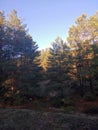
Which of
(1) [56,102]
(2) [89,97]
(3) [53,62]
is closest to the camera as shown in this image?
(1) [56,102]

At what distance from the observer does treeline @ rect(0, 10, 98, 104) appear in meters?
25.9

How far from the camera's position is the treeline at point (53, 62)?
25884 millimetres

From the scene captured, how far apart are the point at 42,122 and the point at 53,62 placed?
16.9 m

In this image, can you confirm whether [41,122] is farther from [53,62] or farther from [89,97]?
[53,62]

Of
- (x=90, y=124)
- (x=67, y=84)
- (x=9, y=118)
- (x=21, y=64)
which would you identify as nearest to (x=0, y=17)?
(x=21, y=64)

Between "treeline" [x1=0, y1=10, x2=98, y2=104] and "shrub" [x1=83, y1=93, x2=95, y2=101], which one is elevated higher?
"treeline" [x1=0, y1=10, x2=98, y2=104]

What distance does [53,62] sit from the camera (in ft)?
97.5

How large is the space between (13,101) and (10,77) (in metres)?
3.63

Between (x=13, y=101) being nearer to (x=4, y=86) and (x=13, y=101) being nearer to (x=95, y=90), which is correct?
(x=4, y=86)

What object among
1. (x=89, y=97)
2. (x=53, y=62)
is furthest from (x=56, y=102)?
(x=53, y=62)

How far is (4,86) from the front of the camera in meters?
25.3

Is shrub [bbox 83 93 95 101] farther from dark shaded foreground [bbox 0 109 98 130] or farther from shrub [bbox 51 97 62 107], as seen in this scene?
dark shaded foreground [bbox 0 109 98 130]

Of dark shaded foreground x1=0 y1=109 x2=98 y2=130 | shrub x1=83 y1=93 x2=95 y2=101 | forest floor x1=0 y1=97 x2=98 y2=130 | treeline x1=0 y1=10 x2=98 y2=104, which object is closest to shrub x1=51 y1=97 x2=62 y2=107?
treeline x1=0 y1=10 x2=98 y2=104

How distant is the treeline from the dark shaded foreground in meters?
10.2
